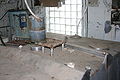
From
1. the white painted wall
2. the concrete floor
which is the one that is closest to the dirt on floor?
the concrete floor

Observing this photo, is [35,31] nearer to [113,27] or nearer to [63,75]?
[63,75]

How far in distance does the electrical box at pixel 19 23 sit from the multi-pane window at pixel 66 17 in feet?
2.78

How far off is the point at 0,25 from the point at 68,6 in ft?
6.61

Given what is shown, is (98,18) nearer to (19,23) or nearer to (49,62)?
(19,23)

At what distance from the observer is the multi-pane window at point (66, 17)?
4571 millimetres

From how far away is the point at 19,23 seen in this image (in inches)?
186

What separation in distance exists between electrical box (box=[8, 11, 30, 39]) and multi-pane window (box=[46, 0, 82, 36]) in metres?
0.85

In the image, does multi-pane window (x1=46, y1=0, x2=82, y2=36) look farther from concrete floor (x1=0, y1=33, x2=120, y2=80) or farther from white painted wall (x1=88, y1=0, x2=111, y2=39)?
concrete floor (x1=0, y1=33, x2=120, y2=80)

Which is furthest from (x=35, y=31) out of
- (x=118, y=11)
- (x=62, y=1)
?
(x=62, y=1)

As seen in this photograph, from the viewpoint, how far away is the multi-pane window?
4.57 m

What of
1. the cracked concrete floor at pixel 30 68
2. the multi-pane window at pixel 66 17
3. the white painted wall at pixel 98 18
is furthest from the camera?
the multi-pane window at pixel 66 17

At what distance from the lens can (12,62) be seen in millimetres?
2172

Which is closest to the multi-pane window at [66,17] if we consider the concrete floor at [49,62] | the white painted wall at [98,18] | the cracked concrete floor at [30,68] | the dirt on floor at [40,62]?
the white painted wall at [98,18]

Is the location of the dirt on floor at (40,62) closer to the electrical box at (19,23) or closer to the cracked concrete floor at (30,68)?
the cracked concrete floor at (30,68)
